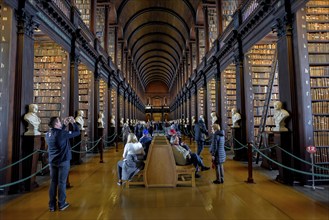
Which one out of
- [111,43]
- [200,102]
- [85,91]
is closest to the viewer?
[85,91]

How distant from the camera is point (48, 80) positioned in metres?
7.45

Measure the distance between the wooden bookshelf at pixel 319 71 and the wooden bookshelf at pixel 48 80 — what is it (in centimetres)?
656

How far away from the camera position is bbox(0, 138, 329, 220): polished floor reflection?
110 inches

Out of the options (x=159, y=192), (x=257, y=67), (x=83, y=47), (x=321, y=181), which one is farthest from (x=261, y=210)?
(x=83, y=47)

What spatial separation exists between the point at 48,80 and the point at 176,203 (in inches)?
241

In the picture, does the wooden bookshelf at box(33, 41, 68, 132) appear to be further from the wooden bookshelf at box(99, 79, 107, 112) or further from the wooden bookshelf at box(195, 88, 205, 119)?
the wooden bookshelf at box(195, 88, 205, 119)

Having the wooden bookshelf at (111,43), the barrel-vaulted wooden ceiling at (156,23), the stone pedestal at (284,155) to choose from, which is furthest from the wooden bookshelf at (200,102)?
the stone pedestal at (284,155)

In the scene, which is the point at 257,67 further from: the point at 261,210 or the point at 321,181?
the point at 261,210

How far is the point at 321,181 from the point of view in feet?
13.4

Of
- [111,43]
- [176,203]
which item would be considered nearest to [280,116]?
[176,203]

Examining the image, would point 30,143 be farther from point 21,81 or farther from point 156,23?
point 156,23

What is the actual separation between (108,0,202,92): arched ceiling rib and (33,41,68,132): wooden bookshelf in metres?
7.48

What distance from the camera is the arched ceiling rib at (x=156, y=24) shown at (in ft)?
54.3

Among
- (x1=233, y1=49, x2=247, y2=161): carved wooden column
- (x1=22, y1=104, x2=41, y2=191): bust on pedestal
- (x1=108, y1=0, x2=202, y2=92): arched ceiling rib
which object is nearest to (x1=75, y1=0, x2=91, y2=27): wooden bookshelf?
(x1=108, y1=0, x2=202, y2=92): arched ceiling rib
